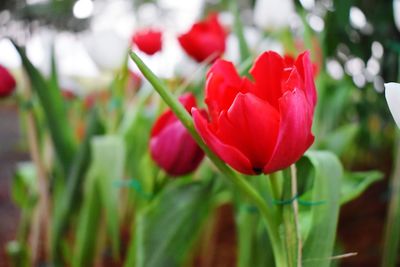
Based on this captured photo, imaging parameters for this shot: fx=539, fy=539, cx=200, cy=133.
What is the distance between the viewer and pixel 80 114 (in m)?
1.71

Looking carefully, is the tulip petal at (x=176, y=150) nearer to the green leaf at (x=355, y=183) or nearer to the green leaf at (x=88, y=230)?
the green leaf at (x=355, y=183)

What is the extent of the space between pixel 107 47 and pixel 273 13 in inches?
10.3

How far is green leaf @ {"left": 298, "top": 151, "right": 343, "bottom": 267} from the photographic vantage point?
0.34 m

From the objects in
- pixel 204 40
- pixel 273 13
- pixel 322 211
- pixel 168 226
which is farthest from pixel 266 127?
pixel 273 13

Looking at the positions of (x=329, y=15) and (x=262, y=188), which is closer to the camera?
(x=262, y=188)

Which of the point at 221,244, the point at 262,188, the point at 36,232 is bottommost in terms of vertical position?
the point at 221,244

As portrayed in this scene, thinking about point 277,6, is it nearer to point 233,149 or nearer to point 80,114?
point 233,149

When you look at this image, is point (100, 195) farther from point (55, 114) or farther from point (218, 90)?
point (218, 90)

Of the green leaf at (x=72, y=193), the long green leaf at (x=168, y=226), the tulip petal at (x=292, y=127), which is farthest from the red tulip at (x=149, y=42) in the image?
the tulip petal at (x=292, y=127)

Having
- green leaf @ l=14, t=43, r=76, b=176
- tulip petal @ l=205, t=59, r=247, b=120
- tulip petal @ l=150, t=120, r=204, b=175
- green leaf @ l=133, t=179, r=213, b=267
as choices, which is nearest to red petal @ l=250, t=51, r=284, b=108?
tulip petal @ l=205, t=59, r=247, b=120

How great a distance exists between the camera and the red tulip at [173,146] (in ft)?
1.40

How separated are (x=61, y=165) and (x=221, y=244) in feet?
1.54

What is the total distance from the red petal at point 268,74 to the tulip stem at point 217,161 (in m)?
0.04

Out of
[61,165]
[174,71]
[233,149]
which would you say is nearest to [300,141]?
[233,149]
